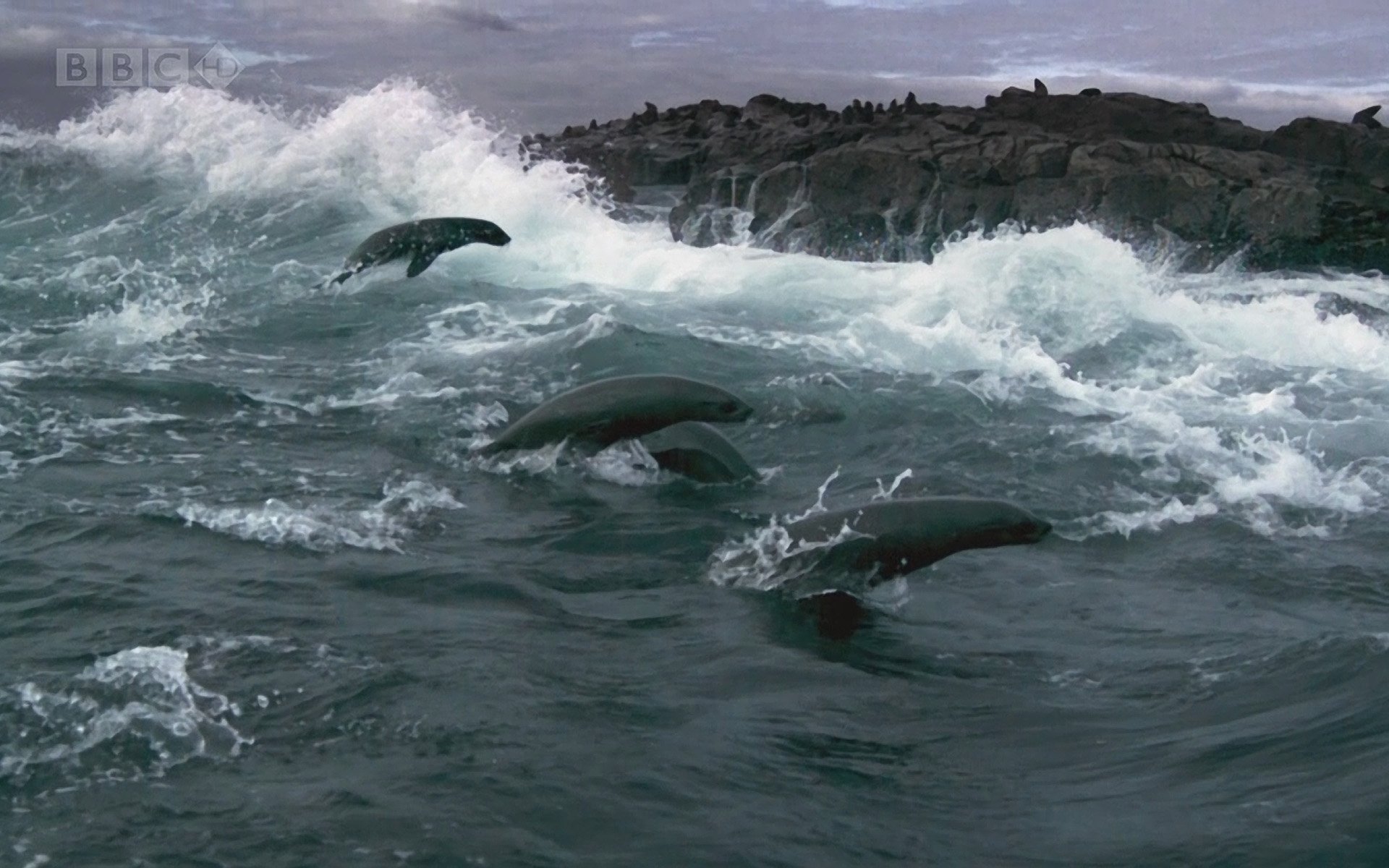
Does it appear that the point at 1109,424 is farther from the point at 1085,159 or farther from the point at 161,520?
the point at 1085,159

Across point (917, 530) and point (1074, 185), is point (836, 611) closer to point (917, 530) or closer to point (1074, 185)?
point (917, 530)

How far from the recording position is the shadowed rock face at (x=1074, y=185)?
79.9 ft

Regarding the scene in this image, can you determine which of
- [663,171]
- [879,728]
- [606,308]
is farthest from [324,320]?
[663,171]

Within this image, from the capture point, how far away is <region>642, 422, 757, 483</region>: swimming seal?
10.3 meters

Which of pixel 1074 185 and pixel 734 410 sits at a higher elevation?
pixel 1074 185

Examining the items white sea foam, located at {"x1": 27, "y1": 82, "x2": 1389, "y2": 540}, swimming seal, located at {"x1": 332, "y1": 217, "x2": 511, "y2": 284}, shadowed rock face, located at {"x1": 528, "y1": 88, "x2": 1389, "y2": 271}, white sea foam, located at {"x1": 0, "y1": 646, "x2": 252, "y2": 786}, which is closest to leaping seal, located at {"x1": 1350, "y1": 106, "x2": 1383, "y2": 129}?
shadowed rock face, located at {"x1": 528, "y1": 88, "x2": 1389, "y2": 271}

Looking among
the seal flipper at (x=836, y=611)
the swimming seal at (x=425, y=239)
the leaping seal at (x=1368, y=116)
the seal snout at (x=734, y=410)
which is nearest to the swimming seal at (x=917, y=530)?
the seal flipper at (x=836, y=611)

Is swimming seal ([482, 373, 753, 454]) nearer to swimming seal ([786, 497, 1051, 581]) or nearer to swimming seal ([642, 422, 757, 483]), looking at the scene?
swimming seal ([642, 422, 757, 483])

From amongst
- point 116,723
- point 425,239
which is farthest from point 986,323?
point 116,723

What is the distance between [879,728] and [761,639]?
1.10 metres

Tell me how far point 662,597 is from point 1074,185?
1896 cm

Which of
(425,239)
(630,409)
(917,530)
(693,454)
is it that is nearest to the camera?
(917,530)

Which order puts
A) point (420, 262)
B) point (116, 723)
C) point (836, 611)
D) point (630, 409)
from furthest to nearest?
point (420, 262)
point (630, 409)
point (836, 611)
point (116, 723)

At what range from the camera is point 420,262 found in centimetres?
1661
